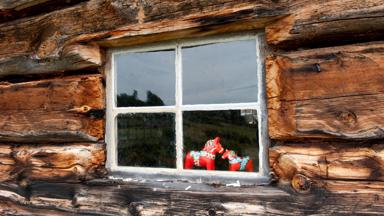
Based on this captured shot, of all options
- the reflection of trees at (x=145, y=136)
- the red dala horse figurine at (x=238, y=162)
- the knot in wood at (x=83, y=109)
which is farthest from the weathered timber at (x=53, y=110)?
Result: the red dala horse figurine at (x=238, y=162)

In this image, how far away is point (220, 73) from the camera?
1389 millimetres

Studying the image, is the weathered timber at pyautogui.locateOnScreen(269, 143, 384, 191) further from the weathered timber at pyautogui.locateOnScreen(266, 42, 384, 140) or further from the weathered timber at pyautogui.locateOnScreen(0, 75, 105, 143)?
the weathered timber at pyautogui.locateOnScreen(0, 75, 105, 143)

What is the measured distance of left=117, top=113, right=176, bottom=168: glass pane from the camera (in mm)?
1455

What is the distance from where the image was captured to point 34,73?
160cm

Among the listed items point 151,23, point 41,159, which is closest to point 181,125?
point 151,23

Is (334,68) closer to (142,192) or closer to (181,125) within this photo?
(181,125)

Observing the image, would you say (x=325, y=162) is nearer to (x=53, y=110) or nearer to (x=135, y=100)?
(x=135, y=100)

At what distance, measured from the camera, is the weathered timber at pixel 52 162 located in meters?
1.48

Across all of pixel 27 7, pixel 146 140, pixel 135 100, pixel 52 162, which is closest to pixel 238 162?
pixel 146 140

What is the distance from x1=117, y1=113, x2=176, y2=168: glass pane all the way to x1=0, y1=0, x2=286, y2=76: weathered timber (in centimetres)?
32

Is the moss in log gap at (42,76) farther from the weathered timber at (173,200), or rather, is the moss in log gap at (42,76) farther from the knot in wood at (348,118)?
the knot in wood at (348,118)

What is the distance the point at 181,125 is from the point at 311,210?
570 millimetres

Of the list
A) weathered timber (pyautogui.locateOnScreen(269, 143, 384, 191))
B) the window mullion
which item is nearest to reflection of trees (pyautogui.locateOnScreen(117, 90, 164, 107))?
the window mullion

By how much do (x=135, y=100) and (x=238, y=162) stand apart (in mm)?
524
